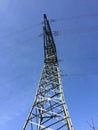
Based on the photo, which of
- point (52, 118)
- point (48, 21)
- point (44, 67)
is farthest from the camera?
point (48, 21)

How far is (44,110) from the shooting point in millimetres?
17828

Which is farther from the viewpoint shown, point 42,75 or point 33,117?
point 42,75

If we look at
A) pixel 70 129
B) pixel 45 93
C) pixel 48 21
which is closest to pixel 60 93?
pixel 45 93

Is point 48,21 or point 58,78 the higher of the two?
point 48,21

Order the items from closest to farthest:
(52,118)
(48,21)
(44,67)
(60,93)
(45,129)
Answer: (45,129)
(52,118)
(60,93)
(44,67)
(48,21)

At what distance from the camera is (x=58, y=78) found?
21.5 meters

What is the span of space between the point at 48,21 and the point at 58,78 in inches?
316

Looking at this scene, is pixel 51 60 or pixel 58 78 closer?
pixel 58 78

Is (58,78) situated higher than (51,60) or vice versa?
(51,60)

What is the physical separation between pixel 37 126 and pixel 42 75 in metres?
6.00

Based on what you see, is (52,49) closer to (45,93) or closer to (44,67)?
(44,67)

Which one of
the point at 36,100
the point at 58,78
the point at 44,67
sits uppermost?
the point at 44,67

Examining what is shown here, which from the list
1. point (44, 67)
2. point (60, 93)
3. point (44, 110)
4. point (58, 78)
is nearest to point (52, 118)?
point (44, 110)

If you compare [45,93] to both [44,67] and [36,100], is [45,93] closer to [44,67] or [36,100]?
[36,100]
